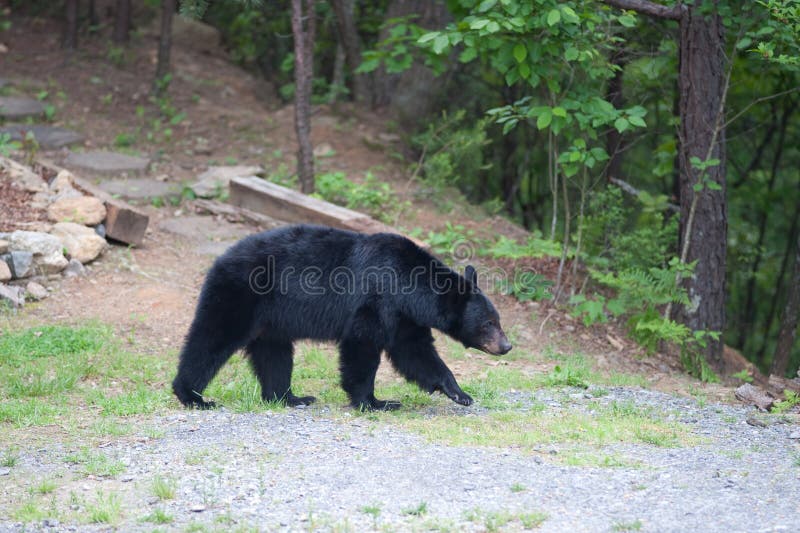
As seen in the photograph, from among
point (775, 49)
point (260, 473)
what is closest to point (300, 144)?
point (775, 49)

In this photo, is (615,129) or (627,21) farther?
(615,129)

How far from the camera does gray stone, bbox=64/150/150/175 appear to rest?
1268 cm

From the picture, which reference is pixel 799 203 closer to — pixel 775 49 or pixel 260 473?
pixel 775 49

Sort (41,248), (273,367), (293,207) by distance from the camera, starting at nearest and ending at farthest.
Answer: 1. (273,367)
2. (41,248)
3. (293,207)

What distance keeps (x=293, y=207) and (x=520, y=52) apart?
3.49 meters

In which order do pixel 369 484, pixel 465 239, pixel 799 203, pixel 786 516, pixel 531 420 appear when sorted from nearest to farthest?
pixel 786 516 < pixel 369 484 < pixel 531 420 < pixel 465 239 < pixel 799 203

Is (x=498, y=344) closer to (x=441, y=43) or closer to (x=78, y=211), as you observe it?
(x=441, y=43)

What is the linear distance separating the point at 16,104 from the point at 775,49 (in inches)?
442

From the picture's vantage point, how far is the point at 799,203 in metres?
18.0

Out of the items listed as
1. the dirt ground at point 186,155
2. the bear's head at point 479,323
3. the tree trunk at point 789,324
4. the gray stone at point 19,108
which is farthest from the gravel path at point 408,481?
the gray stone at point 19,108

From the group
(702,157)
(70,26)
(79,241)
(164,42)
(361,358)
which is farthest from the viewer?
(70,26)

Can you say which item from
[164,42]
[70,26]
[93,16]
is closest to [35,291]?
[164,42]

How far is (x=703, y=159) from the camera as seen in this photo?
9648 mm

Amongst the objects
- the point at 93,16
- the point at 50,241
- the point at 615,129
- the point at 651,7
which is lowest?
the point at 50,241
